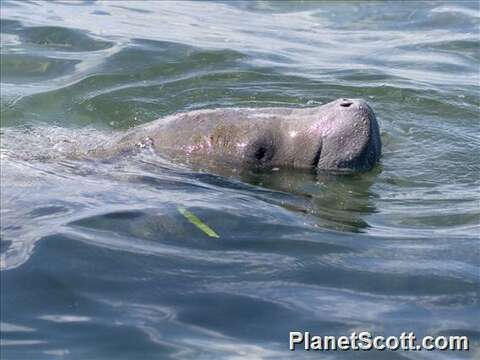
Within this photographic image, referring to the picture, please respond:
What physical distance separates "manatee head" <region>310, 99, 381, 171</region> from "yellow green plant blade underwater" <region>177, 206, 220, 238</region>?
127cm

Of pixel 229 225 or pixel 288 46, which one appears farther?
pixel 288 46

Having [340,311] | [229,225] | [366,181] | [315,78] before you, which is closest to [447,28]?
[315,78]

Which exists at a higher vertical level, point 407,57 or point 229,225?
point 407,57

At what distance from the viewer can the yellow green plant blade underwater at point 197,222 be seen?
6.08m

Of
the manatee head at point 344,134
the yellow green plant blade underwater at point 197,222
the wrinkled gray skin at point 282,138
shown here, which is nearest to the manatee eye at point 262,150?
the wrinkled gray skin at point 282,138

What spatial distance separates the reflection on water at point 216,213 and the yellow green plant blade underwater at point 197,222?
5 cm

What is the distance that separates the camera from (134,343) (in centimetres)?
472

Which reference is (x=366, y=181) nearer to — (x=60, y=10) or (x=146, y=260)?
(x=146, y=260)

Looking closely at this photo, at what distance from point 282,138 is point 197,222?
4.20 feet

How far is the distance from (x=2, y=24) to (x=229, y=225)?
751 centimetres

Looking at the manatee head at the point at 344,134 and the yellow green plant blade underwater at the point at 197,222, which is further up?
the manatee head at the point at 344,134

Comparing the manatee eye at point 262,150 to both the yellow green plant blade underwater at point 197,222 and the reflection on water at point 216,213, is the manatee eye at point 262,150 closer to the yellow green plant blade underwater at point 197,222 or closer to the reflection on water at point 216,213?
the reflection on water at point 216,213

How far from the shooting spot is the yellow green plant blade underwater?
6084 mm

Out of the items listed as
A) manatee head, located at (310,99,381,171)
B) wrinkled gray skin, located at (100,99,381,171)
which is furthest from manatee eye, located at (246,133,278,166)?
manatee head, located at (310,99,381,171)
